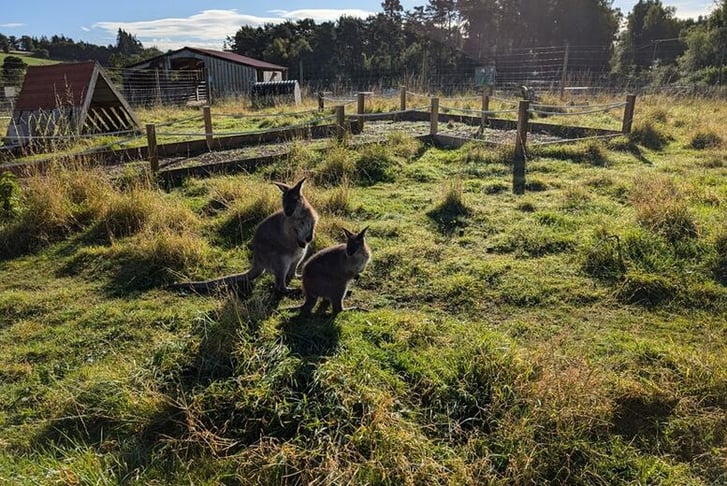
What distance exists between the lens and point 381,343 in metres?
3.50

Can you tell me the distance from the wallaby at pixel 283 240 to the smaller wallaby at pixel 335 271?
43cm

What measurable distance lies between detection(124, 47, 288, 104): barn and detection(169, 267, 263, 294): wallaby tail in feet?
65.8

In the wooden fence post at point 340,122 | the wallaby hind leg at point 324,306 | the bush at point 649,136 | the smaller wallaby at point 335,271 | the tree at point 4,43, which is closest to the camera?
the smaller wallaby at point 335,271

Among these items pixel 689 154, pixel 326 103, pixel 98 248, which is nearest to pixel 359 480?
pixel 98 248

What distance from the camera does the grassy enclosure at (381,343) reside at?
254 cm

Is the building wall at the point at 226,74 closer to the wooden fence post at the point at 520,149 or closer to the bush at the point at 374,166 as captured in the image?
the bush at the point at 374,166

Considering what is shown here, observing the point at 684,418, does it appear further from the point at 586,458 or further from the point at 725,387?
the point at 586,458

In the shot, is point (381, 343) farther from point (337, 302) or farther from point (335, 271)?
point (335, 271)

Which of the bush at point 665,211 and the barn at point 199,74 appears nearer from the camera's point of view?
A: the bush at point 665,211

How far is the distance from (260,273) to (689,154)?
8.85 m

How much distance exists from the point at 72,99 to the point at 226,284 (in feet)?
26.0

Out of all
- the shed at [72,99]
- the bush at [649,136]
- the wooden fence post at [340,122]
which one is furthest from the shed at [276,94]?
the bush at [649,136]

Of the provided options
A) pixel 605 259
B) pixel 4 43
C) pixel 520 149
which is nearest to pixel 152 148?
→ pixel 520 149

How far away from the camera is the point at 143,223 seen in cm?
577
